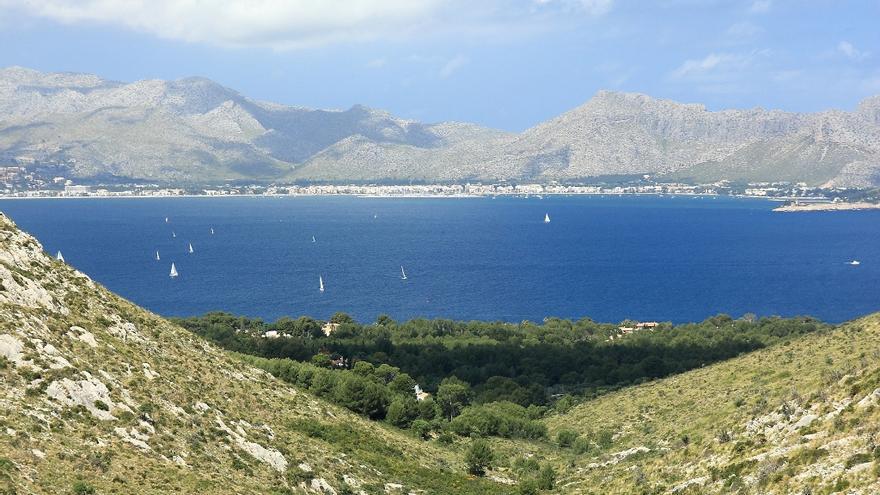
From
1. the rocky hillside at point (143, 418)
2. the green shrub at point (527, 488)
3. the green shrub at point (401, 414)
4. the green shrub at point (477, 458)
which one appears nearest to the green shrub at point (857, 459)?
the green shrub at point (527, 488)

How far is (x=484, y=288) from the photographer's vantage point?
179 meters

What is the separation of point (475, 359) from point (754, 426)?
2433 inches

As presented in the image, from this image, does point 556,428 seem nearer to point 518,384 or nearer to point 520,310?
point 518,384

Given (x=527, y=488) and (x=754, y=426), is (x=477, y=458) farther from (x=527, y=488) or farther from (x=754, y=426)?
(x=754, y=426)

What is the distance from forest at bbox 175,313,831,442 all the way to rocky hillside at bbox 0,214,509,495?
10883 millimetres

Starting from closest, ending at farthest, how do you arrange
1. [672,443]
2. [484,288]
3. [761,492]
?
[761,492] < [672,443] < [484,288]

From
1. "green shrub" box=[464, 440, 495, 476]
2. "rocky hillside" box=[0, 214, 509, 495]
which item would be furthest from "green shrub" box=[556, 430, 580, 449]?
"green shrub" box=[464, 440, 495, 476]

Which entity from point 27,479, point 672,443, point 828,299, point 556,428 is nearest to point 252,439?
point 27,479

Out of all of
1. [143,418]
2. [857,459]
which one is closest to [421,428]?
[143,418]

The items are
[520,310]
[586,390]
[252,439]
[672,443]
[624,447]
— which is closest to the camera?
[252,439]

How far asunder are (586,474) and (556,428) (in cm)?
1693

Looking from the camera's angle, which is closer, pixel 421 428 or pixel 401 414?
pixel 421 428

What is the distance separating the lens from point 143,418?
32594 mm

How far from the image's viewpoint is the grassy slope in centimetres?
2747
